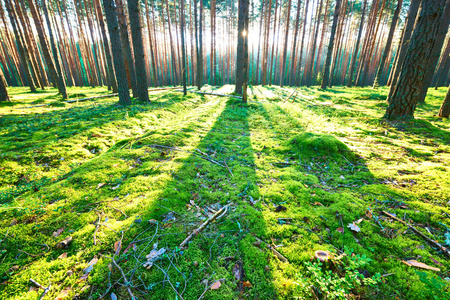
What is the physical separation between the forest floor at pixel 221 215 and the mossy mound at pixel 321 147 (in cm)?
4

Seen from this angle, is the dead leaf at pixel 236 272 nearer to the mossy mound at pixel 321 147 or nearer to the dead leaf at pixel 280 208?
the dead leaf at pixel 280 208

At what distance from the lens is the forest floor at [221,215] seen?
5.67 feet

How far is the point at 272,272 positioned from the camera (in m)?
1.88

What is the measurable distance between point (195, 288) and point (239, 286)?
0.47 metres

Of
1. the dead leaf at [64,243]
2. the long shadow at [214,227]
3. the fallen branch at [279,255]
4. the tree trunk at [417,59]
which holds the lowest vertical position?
the fallen branch at [279,255]

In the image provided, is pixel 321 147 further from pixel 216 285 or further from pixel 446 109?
pixel 446 109

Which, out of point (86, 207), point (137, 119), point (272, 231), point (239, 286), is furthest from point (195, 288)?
point (137, 119)

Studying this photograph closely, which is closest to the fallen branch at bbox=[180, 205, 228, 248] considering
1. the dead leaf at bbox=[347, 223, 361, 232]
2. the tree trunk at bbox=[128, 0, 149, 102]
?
the dead leaf at bbox=[347, 223, 361, 232]

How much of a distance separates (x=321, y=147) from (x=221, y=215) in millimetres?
3787

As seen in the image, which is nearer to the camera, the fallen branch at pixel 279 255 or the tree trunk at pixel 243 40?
the fallen branch at pixel 279 255

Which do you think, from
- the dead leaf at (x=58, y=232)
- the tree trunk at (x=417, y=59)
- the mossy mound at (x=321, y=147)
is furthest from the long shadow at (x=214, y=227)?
the tree trunk at (x=417, y=59)

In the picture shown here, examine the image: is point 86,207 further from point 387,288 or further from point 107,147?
point 387,288

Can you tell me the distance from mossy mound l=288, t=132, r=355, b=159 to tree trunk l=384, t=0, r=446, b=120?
382 cm

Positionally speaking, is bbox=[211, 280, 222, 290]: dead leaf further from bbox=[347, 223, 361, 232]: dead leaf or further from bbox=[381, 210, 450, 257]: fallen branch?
bbox=[381, 210, 450, 257]: fallen branch
